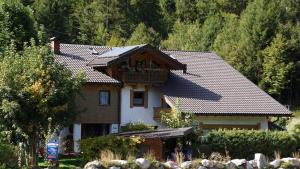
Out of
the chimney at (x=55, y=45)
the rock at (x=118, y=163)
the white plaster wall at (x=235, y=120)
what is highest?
the chimney at (x=55, y=45)

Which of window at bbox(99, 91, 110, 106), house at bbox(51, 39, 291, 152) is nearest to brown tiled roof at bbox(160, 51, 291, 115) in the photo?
house at bbox(51, 39, 291, 152)

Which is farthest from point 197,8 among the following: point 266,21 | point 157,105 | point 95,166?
point 95,166

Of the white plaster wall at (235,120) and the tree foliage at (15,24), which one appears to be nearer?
the tree foliage at (15,24)

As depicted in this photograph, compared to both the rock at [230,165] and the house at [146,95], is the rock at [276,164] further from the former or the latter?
the house at [146,95]

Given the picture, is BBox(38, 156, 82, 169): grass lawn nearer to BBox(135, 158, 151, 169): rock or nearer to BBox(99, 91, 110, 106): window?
BBox(99, 91, 110, 106): window

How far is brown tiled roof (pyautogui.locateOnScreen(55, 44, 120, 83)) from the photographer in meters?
38.4

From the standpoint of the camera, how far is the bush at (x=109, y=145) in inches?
1075

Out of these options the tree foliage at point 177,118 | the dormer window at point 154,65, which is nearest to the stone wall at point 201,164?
the tree foliage at point 177,118

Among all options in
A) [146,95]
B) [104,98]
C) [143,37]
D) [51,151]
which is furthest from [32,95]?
[143,37]

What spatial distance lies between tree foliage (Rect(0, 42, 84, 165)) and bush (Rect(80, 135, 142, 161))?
5.14ft

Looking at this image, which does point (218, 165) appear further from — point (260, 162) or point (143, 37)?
point (143, 37)

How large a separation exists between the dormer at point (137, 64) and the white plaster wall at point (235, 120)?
3.83 meters

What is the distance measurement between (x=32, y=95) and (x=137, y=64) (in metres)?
14.8

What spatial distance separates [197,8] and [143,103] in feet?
168
